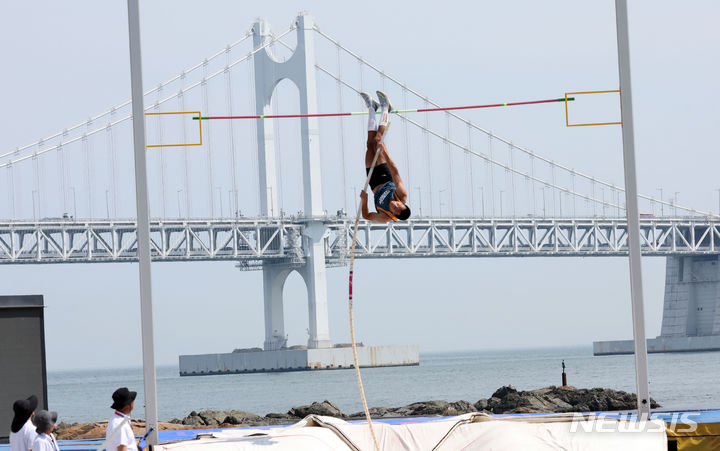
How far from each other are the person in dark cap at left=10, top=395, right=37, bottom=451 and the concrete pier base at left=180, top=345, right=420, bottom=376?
35.2 meters

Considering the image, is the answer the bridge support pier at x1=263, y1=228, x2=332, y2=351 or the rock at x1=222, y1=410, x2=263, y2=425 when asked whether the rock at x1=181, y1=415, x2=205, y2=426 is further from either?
the bridge support pier at x1=263, y1=228, x2=332, y2=351

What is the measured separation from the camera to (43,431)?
5.60m

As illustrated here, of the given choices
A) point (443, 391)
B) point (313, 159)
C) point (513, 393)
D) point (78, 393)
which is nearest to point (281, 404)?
point (443, 391)

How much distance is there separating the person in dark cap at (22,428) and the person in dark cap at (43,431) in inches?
3.5

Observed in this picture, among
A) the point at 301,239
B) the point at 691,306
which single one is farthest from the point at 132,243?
the point at 691,306

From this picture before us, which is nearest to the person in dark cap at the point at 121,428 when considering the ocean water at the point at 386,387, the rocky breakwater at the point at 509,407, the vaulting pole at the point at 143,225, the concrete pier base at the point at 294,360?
the vaulting pole at the point at 143,225

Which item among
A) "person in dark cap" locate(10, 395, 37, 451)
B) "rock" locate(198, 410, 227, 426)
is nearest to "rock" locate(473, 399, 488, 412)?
"rock" locate(198, 410, 227, 426)

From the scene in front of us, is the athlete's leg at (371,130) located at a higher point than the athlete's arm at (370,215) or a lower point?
higher

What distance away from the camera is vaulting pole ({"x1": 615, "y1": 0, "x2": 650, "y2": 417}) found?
660cm

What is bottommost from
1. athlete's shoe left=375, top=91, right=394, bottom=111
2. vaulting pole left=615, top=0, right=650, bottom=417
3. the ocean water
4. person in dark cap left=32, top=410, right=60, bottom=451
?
the ocean water

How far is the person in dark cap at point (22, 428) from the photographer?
223 inches

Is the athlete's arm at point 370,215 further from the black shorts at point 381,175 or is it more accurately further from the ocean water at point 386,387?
the ocean water at point 386,387

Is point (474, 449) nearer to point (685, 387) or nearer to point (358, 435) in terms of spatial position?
point (358, 435)

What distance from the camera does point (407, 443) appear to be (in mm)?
6688
